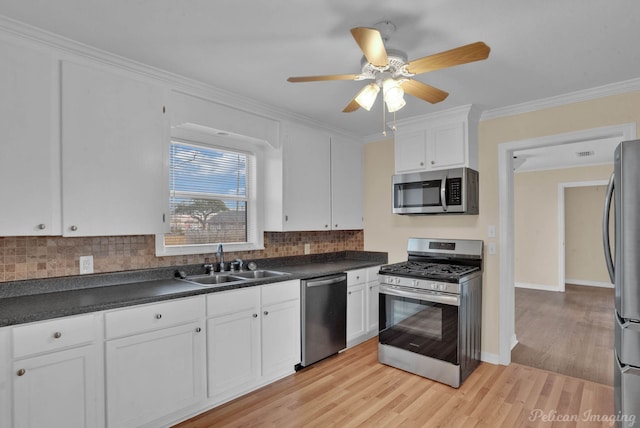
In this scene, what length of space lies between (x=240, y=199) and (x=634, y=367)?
119 inches

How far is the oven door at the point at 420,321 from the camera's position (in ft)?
9.33

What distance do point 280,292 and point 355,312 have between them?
1093 mm

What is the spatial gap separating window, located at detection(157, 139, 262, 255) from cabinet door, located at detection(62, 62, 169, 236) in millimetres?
407

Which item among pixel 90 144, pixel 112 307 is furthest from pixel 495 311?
pixel 90 144

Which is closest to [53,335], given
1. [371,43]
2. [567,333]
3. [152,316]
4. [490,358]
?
[152,316]

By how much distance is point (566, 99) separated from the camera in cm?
295

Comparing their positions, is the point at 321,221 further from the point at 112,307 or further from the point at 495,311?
the point at 112,307

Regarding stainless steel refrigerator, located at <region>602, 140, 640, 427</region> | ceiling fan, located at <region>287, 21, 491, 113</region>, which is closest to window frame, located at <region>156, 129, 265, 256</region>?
ceiling fan, located at <region>287, 21, 491, 113</region>

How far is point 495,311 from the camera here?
330 centimetres

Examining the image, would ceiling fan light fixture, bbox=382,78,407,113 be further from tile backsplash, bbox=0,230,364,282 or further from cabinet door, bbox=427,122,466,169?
tile backsplash, bbox=0,230,364,282

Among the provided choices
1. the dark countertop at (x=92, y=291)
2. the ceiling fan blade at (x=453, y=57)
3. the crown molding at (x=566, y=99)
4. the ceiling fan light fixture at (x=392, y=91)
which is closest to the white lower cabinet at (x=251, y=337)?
the dark countertop at (x=92, y=291)

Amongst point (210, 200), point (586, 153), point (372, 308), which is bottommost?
point (372, 308)

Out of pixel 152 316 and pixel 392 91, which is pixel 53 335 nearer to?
pixel 152 316

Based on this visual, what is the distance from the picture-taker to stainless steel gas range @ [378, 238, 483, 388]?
112 inches
